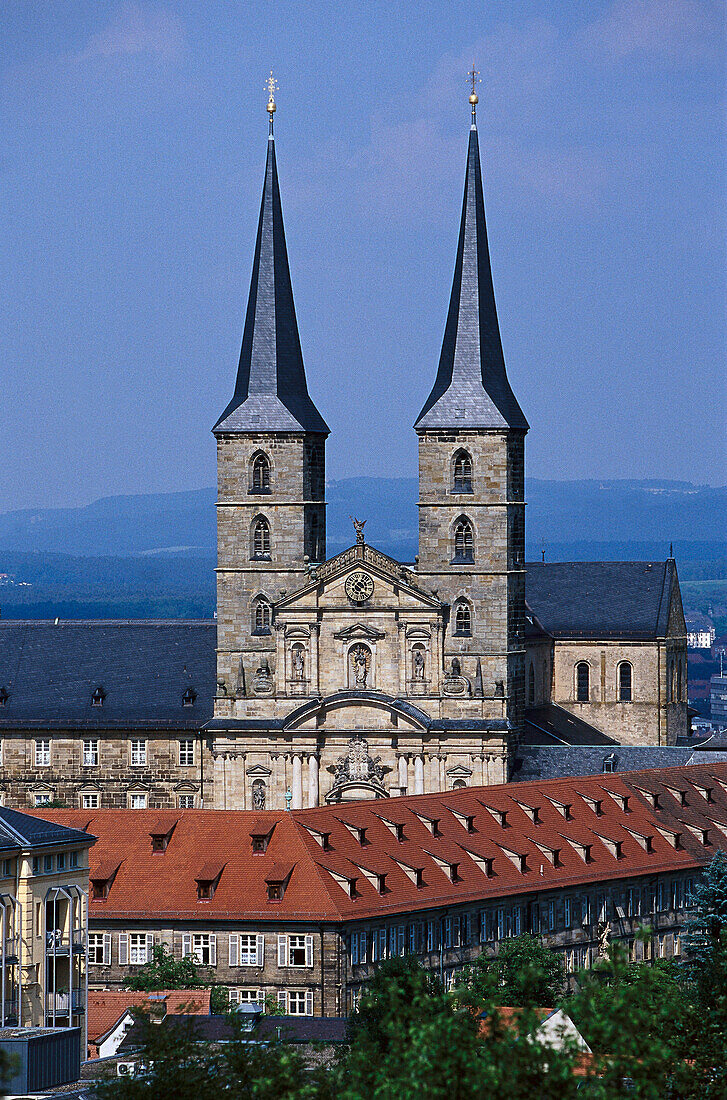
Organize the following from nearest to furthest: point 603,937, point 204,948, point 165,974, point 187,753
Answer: point 165,974 → point 204,948 → point 603,937 → point 187,753

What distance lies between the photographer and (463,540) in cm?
11394

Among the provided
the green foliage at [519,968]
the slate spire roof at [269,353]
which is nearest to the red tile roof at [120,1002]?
the green foliage at [519,968]

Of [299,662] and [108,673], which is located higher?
[299,662]

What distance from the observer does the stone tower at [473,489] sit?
372ft

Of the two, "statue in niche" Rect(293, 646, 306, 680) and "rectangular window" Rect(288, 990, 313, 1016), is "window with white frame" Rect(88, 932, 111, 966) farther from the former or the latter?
"statue in niche" Rect(293, 646, 306, 680)

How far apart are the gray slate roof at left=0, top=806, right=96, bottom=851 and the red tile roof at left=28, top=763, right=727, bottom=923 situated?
1295 cm

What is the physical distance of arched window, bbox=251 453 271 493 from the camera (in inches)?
4592

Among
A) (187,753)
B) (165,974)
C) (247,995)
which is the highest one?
(187,753)

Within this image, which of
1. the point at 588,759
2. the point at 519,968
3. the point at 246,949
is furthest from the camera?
the point at 588,759

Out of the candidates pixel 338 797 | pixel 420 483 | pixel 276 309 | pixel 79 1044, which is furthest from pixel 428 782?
pixel 79 1044

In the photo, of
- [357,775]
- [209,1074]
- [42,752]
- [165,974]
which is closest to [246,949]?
[165,974]

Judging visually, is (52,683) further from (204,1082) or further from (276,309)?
(204,1082)

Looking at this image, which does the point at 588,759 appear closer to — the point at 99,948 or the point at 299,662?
the point at 299,662

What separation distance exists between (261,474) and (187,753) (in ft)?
37.0
